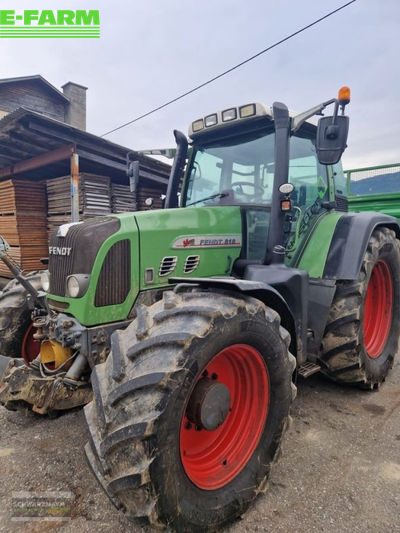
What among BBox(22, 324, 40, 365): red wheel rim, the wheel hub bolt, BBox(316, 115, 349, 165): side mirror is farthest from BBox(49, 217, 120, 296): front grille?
BBox(316, 115, 349, 165): side mirror

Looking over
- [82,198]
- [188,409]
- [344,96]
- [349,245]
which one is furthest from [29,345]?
[82,198]

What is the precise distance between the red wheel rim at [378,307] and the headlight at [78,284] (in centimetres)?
278

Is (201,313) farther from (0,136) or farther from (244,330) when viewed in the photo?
(0,136)

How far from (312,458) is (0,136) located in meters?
7.36

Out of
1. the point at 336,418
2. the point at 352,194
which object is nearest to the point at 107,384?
the point at 336,418

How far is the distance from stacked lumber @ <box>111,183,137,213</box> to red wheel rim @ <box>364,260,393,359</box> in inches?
228

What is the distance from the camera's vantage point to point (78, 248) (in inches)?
87.8

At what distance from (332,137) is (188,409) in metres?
Answer: 1.97

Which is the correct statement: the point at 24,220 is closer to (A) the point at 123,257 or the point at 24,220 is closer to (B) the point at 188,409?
(A) the point at 123,257

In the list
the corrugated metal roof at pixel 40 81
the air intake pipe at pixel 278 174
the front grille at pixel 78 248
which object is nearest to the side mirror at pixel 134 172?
the front grille at pixel 78 248

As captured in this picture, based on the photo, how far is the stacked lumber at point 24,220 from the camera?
8.00m

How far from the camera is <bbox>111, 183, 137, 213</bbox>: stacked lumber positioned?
795 centimetres

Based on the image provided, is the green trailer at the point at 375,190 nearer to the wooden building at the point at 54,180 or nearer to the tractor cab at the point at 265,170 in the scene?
the tractor cab at the point at 265,170

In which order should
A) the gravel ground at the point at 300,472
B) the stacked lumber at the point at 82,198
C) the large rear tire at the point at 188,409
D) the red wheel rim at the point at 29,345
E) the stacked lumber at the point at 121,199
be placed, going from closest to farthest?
the large rear tire at the point at 188,409 < the gravel ground at the point at 300,472 < the red wheel rim at the point at 29,345 < the stacked lumber at the point at 82,198 < the stacked lumber at the point at 121,199
